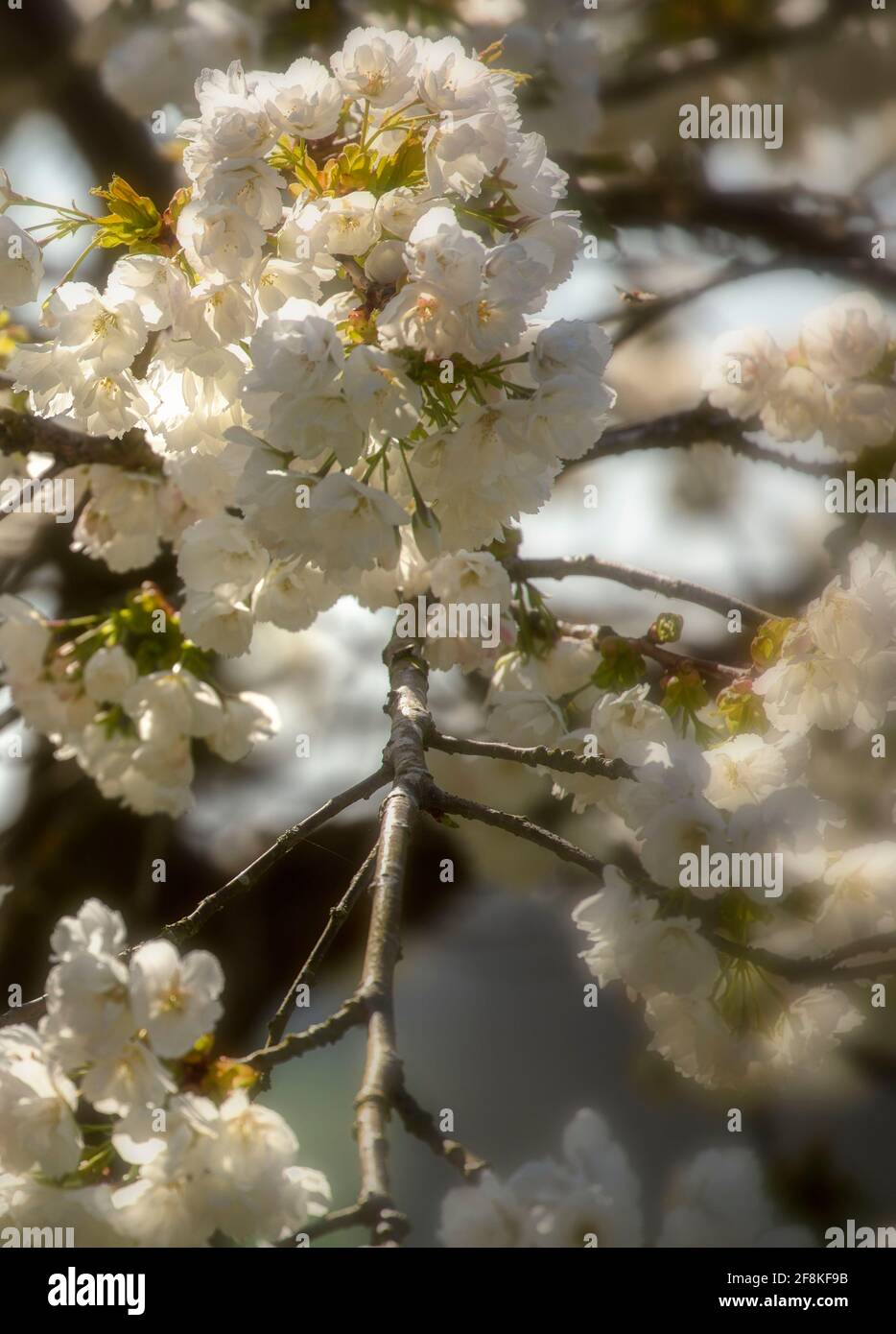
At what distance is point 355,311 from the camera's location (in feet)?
3.25

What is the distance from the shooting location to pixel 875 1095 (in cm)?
194

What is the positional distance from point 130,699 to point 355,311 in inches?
25.5

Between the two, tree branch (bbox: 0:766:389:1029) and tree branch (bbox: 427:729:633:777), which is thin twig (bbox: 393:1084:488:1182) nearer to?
tree branch (bbox: 0:766:389:1029)

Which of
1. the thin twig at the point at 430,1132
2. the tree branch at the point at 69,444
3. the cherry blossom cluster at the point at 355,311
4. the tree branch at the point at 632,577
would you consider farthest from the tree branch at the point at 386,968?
the tree branch at the point at 69,444

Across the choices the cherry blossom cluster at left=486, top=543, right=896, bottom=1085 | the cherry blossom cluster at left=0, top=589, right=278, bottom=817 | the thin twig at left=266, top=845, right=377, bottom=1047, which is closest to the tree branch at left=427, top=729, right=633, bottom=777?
the cherry blossom cluster at left=486, top=543, right=896, bottom=1085

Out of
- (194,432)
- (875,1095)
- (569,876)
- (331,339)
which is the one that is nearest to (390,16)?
(194,432)

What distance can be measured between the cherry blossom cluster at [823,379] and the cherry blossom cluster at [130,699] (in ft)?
2.46

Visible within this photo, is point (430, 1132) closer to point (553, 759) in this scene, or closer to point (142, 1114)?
point (142, 1114)

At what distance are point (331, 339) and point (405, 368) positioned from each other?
0.19 ft

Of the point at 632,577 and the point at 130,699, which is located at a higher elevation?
the point at 632,577

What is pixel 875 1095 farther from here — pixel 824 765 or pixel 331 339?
pixel 331 339

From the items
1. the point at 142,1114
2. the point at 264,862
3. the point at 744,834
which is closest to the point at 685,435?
the point at 744,834

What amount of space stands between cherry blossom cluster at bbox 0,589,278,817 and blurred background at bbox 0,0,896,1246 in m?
0.48

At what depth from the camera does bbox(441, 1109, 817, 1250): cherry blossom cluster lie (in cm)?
77
